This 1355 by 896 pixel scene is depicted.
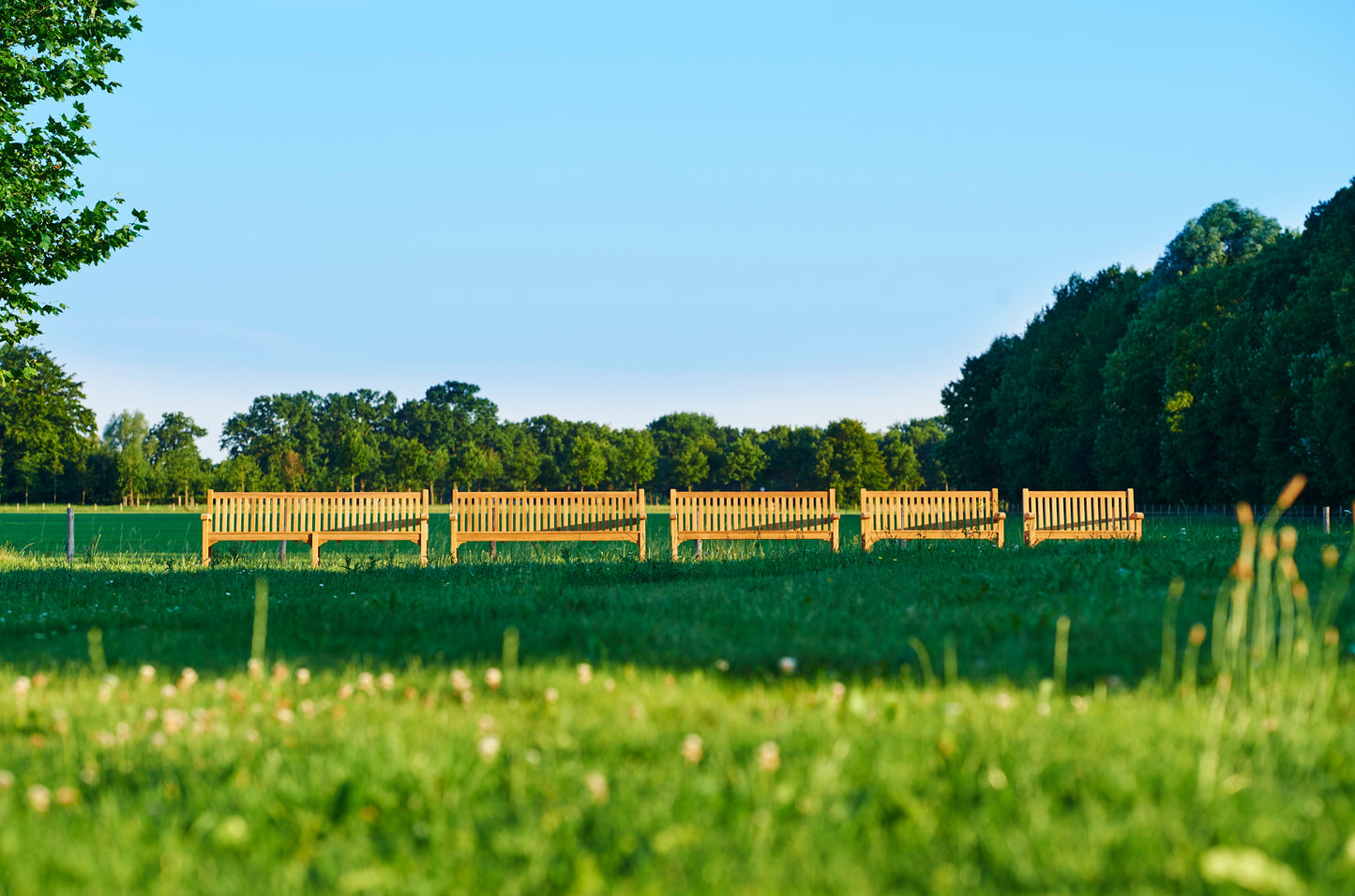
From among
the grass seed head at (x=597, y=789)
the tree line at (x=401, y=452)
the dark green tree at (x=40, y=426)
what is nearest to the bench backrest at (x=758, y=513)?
the grass seed head at (x=597, y=789)

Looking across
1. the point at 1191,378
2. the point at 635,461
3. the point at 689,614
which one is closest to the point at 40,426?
the point at 635,461

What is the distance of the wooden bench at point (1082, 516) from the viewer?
16359mm

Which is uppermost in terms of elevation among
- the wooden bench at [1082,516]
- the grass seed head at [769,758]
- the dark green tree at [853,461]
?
the dark green tree at [853,461]

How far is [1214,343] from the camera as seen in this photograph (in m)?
33.2

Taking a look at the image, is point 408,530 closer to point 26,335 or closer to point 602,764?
point 26,335

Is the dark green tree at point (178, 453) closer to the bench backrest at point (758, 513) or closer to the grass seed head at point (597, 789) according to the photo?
the bench backrest at point (758, 513)

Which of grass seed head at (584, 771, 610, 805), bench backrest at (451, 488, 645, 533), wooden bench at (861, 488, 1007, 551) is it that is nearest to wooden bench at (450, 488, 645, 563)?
bench backrest at (451, 488, 645, 533)

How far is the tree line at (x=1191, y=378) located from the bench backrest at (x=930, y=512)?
15.9 meters

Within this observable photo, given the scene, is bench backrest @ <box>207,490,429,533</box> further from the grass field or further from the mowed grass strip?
the grass field

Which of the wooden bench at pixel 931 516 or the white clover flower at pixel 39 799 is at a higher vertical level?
the wooden bench at pixel 931 516

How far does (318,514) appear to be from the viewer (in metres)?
16.1

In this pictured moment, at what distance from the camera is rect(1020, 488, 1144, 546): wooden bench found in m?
16.4

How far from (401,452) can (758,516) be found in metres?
62.0

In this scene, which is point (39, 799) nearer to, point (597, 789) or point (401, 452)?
point (597, 789)
